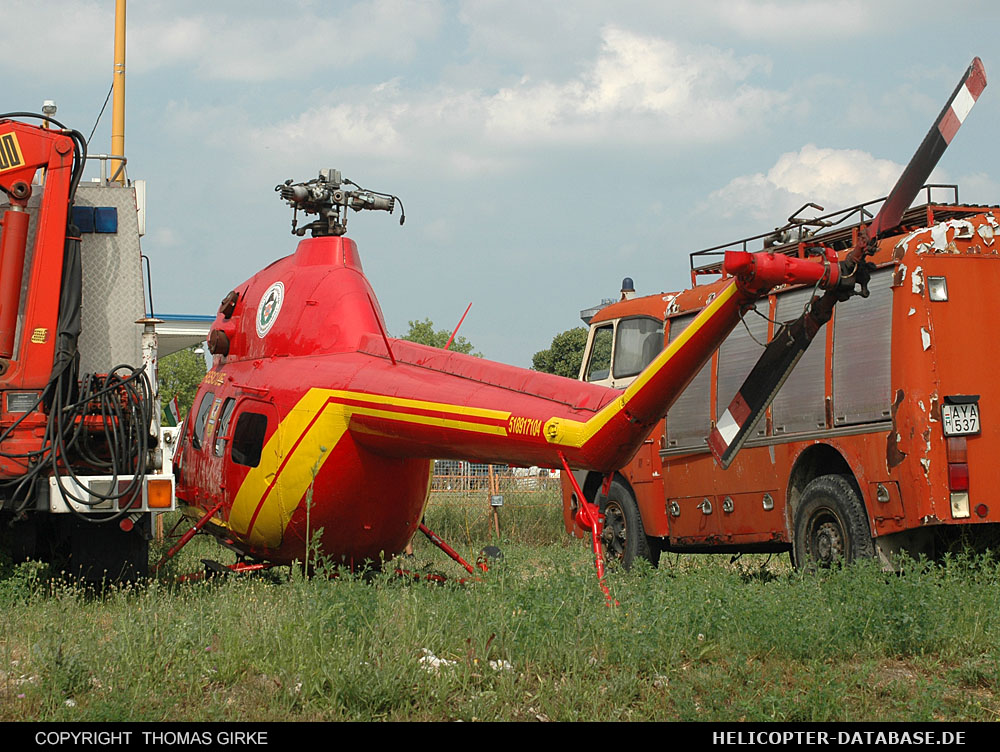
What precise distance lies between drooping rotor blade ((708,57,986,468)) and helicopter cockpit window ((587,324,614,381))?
239 inches

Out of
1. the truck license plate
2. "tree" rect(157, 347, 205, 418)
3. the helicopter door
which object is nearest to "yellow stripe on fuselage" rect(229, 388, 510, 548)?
the helicopter door

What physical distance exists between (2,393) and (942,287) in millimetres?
6964

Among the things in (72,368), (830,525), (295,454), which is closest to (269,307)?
(295,454)

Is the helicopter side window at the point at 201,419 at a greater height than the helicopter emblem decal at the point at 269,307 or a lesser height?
lesser

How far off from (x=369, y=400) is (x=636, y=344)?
16.4ft

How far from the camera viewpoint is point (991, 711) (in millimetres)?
5590

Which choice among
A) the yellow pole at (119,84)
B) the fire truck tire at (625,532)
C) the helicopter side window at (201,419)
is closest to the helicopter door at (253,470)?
the helicopter side window at (201,419)

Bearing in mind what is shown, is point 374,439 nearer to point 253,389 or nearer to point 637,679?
point 253,389

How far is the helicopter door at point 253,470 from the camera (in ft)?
29.6

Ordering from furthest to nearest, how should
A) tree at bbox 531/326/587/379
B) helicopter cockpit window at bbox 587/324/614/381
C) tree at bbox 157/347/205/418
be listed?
tree at bbox 531/326/587/379
tree at bbox 157/347/205/418
helicopter cockpit window at bbox 587/324/614/381

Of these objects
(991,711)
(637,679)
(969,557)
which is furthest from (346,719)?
(969,557)

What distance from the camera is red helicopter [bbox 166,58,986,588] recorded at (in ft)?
21.3

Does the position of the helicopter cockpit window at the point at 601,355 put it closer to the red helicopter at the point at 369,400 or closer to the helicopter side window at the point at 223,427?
the red helicopter at the point at 369,400

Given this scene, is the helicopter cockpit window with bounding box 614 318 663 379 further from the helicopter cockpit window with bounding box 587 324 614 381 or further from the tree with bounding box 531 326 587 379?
the tree with bounding box 531 326 587 379
